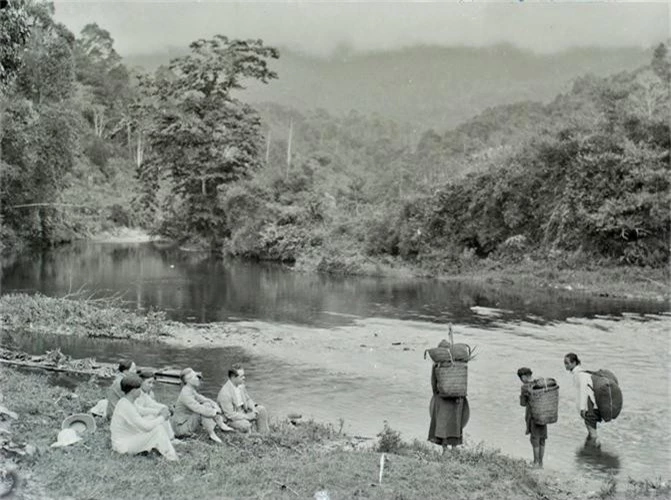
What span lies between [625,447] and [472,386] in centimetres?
454

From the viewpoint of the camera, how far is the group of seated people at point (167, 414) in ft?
29.9

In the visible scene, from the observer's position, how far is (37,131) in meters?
38.7

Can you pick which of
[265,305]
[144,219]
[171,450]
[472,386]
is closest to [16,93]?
[265,305]

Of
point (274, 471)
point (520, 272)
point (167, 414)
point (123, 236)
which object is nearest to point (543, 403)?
point (274, 471)

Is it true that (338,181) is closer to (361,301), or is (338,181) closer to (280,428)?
(361,301)

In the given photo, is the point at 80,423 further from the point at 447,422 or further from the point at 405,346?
the point at 405,346

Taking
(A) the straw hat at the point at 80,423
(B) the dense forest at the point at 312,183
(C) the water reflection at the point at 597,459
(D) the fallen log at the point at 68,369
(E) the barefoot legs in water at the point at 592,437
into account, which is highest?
(B) the dense forest at the point at 312,183

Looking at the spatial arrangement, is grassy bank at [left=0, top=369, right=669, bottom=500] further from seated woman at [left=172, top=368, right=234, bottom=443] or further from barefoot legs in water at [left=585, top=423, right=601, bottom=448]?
barefoot legs in water at [left=585, top=423, right=601, bottom=448]

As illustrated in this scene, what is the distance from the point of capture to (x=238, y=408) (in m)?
11.2

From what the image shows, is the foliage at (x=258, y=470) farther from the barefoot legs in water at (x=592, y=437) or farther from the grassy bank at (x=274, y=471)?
the barefoot legs in water at (x=592, y=437)

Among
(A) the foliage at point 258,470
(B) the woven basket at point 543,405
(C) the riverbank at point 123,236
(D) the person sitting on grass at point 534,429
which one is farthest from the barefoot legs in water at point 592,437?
(C) the riverbank at point 123,236

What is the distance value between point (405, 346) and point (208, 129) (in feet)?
126

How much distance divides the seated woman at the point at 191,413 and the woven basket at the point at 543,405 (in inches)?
176

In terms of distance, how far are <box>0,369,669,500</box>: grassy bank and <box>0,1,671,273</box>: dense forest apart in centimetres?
986
